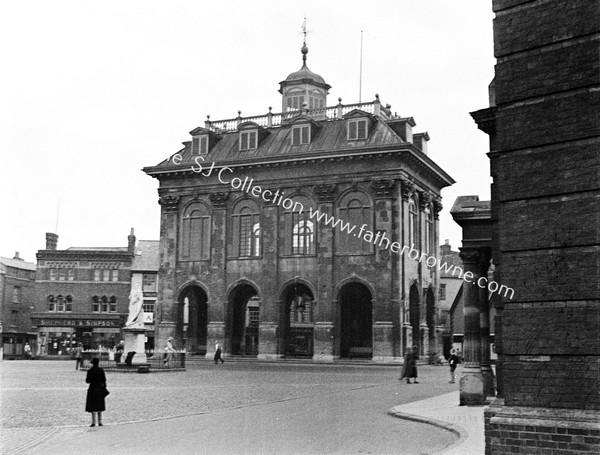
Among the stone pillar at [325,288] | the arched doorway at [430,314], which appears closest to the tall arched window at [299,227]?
the stone pillar at [325,288]

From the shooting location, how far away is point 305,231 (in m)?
50.6

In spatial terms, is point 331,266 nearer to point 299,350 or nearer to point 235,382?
point 299,350

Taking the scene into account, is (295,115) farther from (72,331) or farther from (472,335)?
(472,335)

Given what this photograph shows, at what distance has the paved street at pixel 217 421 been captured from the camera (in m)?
11.9

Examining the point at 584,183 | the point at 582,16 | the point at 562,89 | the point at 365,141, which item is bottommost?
the point at 584,183

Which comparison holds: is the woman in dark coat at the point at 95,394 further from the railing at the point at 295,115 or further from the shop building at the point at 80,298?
the shop building at the point at 80,298

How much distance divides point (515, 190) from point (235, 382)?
20343 mm

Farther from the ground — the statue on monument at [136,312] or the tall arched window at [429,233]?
the tall arched window at [429,233]

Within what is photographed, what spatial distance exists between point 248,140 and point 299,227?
297 inches

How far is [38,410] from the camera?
56.5ft

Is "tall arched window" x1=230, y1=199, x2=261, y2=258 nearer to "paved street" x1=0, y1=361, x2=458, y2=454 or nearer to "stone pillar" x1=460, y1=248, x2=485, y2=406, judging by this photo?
"paved street" x1=0, y1=361, x2=458, y2=454

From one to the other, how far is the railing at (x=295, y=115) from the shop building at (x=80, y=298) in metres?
23.9

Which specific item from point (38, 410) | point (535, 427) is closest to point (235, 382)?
point (38, 410)

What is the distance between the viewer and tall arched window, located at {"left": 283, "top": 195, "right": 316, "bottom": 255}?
165 ft
